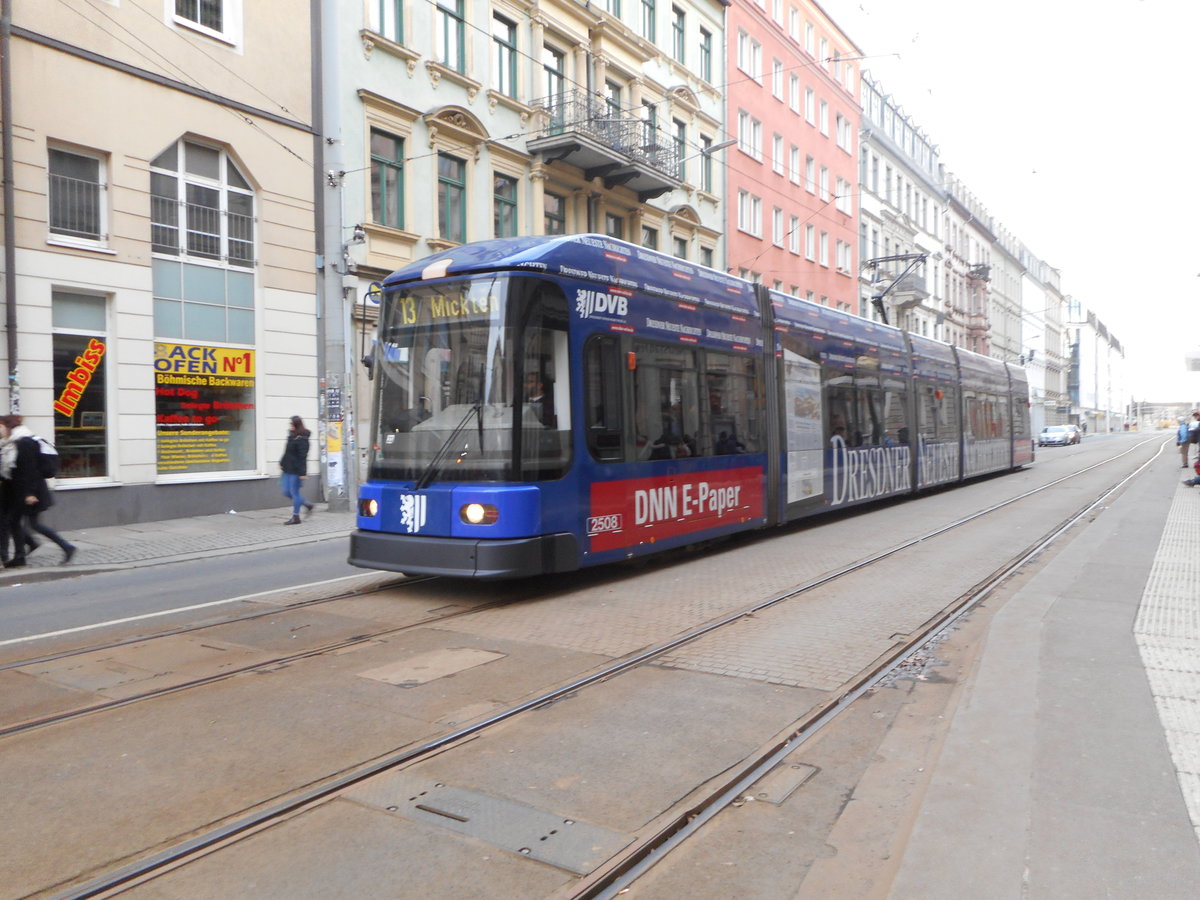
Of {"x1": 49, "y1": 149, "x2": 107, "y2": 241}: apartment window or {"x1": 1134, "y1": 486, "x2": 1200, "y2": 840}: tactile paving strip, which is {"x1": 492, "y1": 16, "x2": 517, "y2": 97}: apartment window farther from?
{"x1": 1134, "y1": 486, "x2": 1200, "y2": 840}: tactile paving strip

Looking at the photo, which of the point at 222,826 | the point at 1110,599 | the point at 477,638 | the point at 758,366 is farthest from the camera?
the point at 758,366

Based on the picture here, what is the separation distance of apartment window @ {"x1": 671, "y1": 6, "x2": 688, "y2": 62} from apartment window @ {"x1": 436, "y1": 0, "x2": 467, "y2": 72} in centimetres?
1086

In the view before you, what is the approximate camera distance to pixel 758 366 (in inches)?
481

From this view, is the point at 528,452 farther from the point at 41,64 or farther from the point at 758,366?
the point at 41,64

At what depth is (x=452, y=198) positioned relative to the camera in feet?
71.0

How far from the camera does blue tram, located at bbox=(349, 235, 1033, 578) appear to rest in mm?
8156

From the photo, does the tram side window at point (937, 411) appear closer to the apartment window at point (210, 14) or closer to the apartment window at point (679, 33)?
the apartment window at point (210, 14)

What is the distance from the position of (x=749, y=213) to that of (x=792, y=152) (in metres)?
5.45

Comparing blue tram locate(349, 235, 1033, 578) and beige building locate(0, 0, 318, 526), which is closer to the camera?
blue tram locate(349, 235, 1033, 578)

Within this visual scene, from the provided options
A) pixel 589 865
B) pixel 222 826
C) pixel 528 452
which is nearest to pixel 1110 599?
pixel 528 452

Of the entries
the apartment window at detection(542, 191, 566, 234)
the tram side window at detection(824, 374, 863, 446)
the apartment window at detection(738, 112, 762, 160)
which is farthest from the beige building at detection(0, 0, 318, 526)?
the apartment window at detection(738, 112, 762, 160)

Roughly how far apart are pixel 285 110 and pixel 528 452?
12.4 m

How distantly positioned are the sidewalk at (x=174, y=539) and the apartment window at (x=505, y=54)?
37.3 feet

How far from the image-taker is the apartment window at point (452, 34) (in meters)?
21.1
